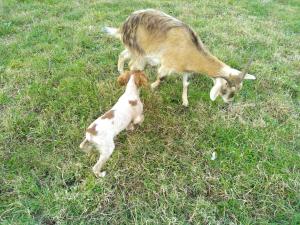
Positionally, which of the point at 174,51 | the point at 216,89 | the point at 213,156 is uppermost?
the point at 174,51

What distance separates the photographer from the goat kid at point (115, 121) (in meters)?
4.23

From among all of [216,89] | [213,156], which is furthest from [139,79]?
[213,156]

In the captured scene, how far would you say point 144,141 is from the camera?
16.1 ft

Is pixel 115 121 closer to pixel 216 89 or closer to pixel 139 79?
pixel 139 79

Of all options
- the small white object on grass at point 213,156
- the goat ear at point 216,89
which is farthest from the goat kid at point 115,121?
the small white object on grass at point 213,156

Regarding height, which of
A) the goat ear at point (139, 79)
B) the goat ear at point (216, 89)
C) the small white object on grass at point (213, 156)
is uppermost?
the goat ear at point (139, 79)

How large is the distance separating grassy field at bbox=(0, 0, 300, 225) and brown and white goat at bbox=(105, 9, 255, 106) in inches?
17.9

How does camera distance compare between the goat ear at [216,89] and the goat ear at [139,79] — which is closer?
the goat ear at [139,79]

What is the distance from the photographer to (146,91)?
18.7 feet

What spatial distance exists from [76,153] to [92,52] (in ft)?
8.39

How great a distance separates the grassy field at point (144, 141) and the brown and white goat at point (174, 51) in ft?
1.49

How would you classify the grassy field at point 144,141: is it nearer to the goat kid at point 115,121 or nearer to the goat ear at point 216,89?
the goat kid at point 115,121

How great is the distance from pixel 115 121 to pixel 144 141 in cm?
65

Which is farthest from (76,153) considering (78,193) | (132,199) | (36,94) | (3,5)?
(3,5)
